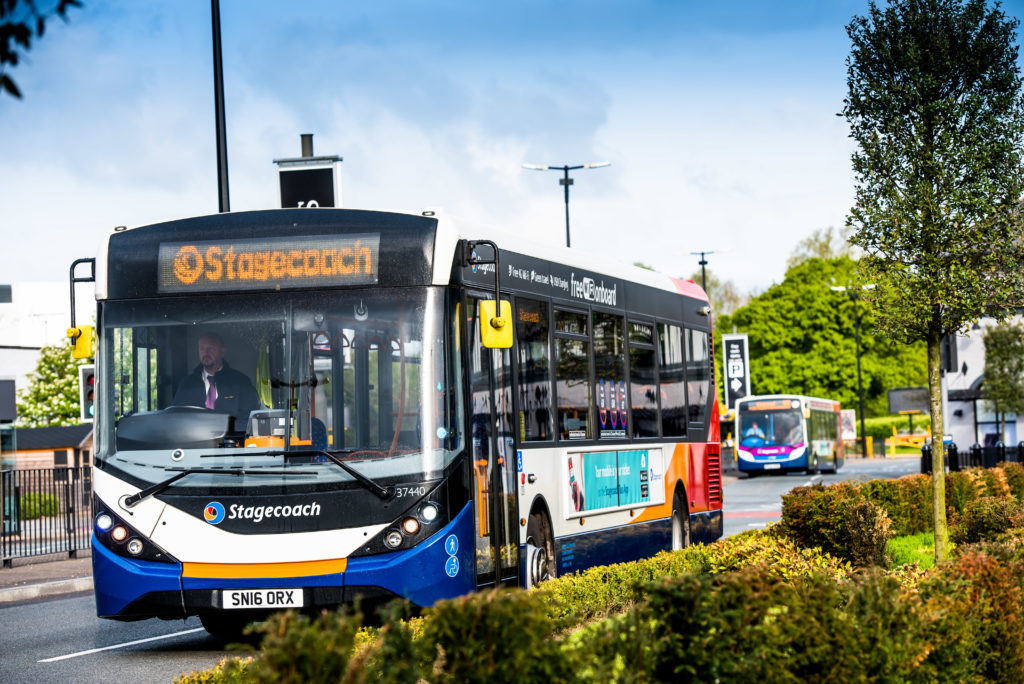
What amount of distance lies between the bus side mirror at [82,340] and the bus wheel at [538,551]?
12.8ft

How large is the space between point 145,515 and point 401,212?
298cm

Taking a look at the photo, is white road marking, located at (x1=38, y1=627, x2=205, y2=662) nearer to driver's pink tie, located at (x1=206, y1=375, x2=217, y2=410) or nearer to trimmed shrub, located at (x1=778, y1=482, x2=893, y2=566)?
driver's pink tie, located at (x1=206, y1=375, x2=217, y2=410)

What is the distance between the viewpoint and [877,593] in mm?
6137

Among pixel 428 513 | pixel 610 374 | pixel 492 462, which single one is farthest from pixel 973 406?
pixel 428 513

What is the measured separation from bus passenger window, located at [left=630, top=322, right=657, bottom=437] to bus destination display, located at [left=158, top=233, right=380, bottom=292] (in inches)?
209

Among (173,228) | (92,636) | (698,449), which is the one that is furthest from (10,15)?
(698,449)

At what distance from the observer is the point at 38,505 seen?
934 inches

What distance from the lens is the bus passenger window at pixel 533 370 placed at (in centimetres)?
1243

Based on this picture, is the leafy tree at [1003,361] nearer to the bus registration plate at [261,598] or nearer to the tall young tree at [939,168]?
the tall young tree at [939,168]

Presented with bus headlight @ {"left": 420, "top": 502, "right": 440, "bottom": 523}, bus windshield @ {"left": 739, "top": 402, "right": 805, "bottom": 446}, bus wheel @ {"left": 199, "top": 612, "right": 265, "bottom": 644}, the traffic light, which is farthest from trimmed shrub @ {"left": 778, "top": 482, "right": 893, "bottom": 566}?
bus windshield @ {"left": 739, "top": 402, "right": 805, "bottom": 446}

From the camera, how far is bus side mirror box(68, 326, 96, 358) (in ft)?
36.4

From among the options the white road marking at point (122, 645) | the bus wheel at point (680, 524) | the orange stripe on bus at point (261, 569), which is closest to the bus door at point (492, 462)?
the orange stripe on bus at point (261, 569)

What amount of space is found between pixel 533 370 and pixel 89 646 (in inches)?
177

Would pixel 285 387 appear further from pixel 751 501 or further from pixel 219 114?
pixel 751 501
